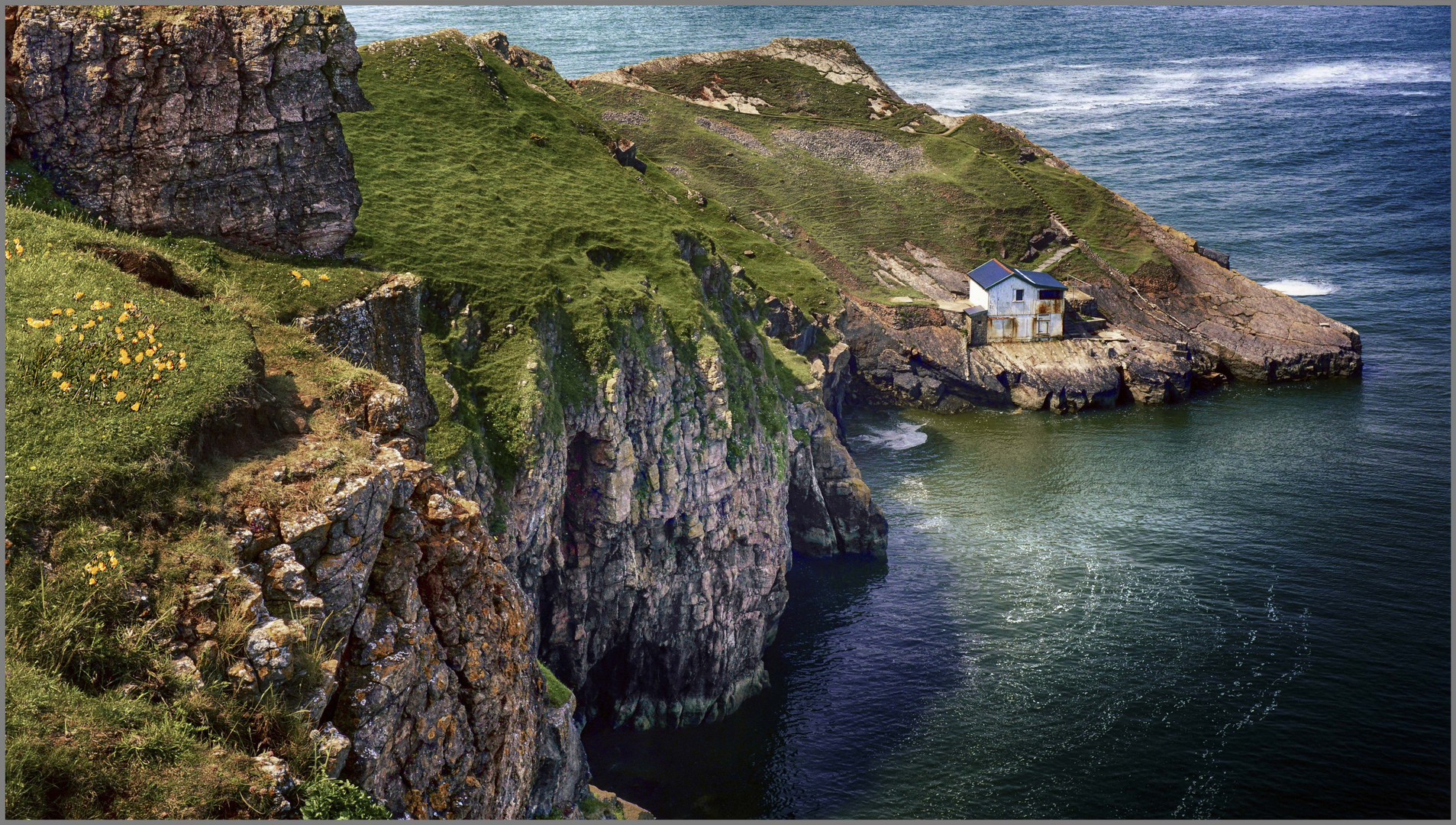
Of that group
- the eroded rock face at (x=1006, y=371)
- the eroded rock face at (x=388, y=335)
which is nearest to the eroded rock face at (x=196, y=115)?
the eroded rock face at (x=388, y=335)

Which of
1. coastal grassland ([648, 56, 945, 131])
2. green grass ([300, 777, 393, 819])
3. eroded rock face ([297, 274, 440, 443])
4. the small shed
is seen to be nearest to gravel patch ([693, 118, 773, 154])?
coastal grassland ([648, 56, 945, 131])

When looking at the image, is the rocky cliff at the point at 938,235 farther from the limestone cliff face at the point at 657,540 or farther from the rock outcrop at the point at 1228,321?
the limestone cliff face at the point at 657,540

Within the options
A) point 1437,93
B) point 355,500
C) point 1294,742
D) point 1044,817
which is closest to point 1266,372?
point 1294,742

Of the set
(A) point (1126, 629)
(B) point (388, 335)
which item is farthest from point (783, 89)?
(B) point (388, 335)

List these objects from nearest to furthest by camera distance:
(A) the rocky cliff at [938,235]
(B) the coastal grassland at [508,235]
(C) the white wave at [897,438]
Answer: (B) the coastal grassland at [508,235]
(C) the white wave at [897,438]
(A) the rocky cliff at [938,235]

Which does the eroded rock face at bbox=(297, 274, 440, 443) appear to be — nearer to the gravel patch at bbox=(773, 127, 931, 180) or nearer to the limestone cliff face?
the limestone cliff face

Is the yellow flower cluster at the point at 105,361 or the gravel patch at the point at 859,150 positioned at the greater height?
the gravel patch at the point at 859,150

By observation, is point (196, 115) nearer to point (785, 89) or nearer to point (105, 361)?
point (105, 361)
